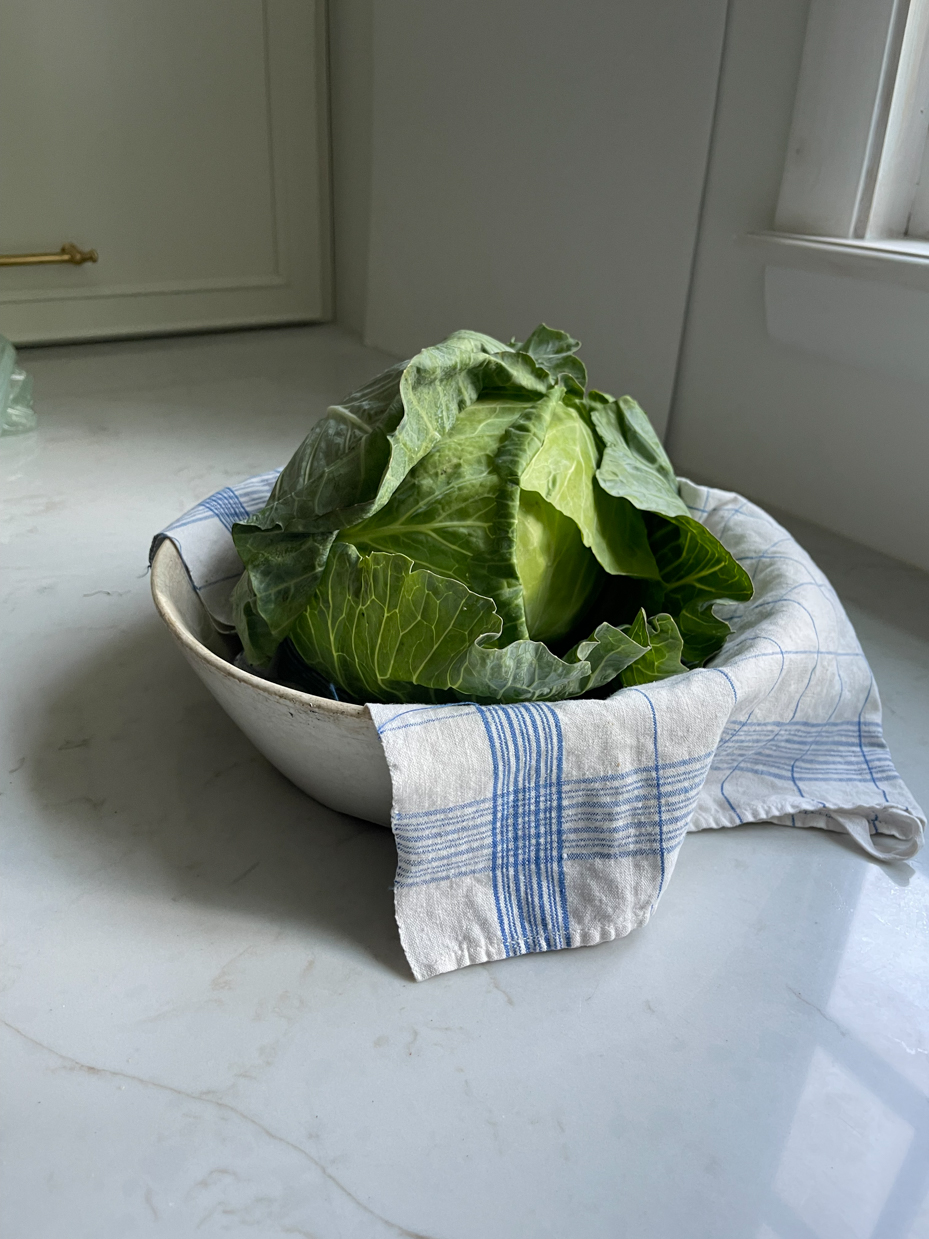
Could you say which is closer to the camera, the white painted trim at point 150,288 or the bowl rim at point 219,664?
the bowl rim at point 219,664

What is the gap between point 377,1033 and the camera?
61cm

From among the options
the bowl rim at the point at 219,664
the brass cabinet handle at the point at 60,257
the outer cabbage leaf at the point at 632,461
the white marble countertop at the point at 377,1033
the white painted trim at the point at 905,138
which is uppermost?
the white painted trim at the point at 905,138

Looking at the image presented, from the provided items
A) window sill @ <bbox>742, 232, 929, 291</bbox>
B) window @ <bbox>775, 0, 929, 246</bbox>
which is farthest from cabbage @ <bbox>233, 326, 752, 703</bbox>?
window @ <bbox>775, 0, 929, 246</bbox>

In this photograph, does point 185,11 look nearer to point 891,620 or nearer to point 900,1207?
point 891,620

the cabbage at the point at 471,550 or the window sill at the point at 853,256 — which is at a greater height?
the window sill at the point at 853,256

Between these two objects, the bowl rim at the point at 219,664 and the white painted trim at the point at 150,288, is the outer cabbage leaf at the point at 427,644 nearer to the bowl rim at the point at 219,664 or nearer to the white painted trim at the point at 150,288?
the bowl rim at the point at 219,664

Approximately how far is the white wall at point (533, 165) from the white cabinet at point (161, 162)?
135 mm

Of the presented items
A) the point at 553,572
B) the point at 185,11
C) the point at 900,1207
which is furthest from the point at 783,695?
the point at 185,11

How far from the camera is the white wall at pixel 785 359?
45.8 inches

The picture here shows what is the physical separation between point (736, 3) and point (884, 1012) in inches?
47.6

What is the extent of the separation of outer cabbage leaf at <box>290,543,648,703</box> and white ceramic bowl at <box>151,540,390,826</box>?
0.07m

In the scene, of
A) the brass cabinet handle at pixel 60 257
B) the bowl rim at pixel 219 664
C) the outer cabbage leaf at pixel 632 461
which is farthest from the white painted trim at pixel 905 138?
the brass cabinet handle at pixel 60 257

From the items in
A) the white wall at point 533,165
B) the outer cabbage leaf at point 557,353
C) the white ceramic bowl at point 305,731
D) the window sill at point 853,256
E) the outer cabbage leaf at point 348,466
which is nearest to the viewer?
the white ceramic bowl at point 305,731

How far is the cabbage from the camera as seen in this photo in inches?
27.1
